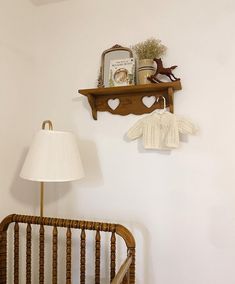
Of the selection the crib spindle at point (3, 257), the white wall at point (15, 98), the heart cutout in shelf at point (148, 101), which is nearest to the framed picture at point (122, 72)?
the heart cutout in shelf at point (148, 101)

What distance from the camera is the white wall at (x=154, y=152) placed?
1.55 meters

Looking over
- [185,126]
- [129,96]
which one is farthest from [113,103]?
[185,126]

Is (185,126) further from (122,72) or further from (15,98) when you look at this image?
(15,98)

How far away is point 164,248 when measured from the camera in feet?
5.34

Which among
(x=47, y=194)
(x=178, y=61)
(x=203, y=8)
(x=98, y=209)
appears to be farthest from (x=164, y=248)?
(x=203, y=8)

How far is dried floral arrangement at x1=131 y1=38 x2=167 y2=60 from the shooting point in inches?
64.1

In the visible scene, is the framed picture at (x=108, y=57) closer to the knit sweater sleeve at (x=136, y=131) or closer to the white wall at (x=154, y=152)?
the white wall at (x=154, y=152)

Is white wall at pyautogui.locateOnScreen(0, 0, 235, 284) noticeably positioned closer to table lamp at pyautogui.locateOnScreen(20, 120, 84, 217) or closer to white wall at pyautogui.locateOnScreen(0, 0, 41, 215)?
white wall at pyautogui.locateOnScreen(0, 0, 41, 215)

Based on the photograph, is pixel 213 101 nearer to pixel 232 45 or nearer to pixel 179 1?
pixel 232 45

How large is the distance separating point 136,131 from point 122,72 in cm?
38

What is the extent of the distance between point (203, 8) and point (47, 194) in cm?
159

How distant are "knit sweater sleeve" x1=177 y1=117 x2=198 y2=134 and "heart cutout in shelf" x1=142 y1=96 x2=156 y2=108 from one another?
21 cm

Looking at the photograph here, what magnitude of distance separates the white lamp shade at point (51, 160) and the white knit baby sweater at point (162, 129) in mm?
444

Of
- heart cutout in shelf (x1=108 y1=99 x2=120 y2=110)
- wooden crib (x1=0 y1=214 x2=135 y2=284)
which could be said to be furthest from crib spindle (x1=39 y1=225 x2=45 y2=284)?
heart cutout in shelf (x1=108 y1=99 x2=120 y2=110)
